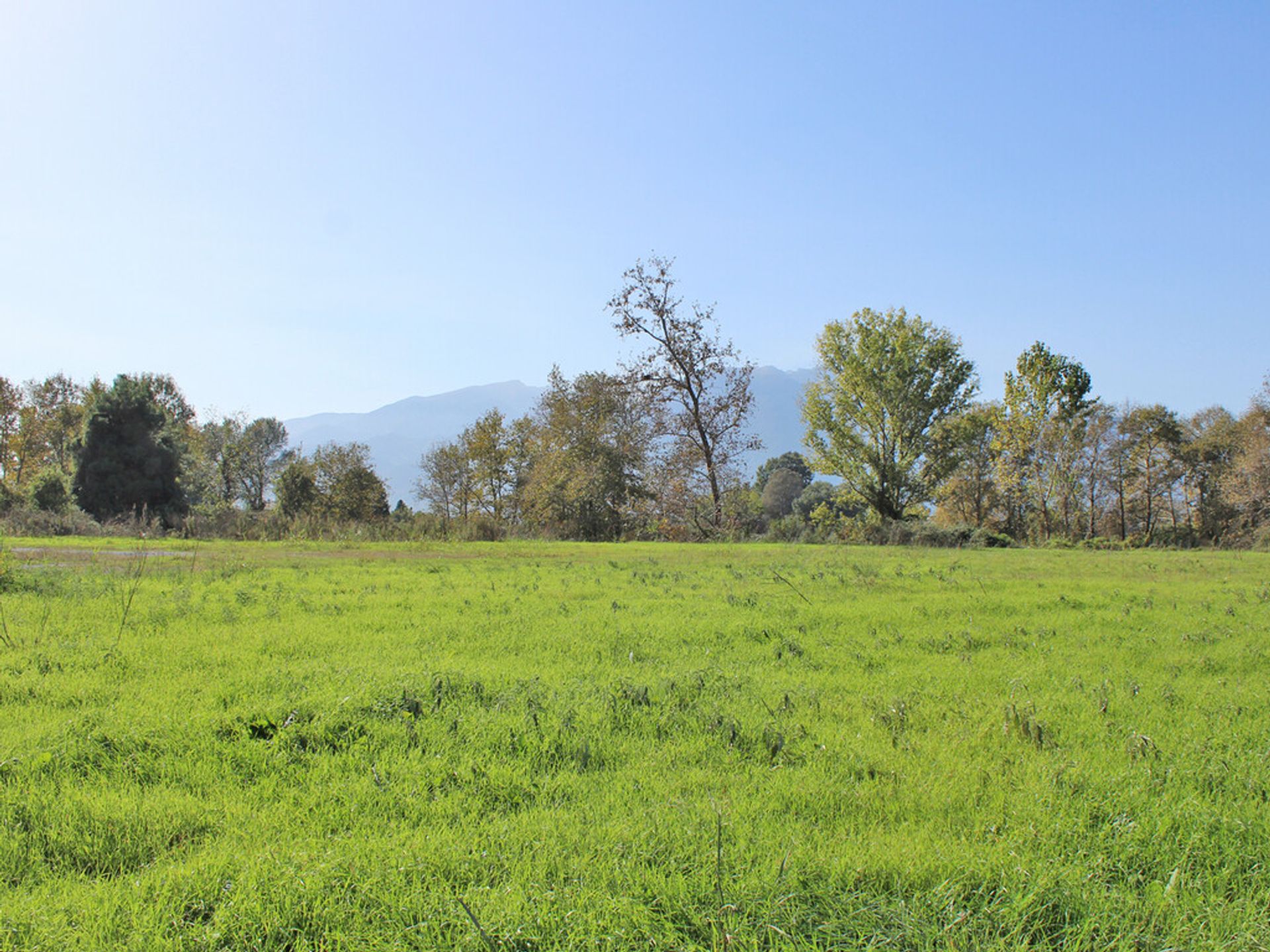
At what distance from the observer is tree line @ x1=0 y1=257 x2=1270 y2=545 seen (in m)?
35.3

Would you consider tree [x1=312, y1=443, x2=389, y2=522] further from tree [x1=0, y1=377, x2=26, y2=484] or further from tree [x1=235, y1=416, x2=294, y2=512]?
tree [x1=0, y1=377, x2=26, y2=484]

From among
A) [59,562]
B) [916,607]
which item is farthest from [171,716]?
[59,562]

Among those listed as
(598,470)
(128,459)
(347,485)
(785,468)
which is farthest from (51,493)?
(785,468)

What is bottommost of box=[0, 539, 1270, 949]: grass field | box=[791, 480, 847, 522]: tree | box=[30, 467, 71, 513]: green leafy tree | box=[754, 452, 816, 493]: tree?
box=[0, 539, 1270, 949]: grass field

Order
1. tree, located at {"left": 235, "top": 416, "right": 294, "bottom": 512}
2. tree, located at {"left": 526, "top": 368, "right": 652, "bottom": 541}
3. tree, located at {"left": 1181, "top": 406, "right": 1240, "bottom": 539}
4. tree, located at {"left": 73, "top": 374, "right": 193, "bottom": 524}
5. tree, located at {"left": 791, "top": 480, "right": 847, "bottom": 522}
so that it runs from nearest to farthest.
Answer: tree, located at {"left": 73, "top": 374, "right": 193, "bottom": 524}
tree, located at {"left": 526, "top": 368, "right": 652, "bottom": 541}
tree, located at {"left": 1181, "top": 406, "right": 1240, "bottom": 539}
tree, located at {"left": 235, "top": 416, "right": 294, "bottom": 512}
tree, located at {"left": 791, "top": 480, "right": 847, "bottom": 522}

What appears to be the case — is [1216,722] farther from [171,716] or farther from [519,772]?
[171,716]

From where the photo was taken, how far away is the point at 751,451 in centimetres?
3603

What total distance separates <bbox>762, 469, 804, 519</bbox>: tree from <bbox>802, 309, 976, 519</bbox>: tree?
47.4m

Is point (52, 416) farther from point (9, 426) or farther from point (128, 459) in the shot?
point (128, 459)

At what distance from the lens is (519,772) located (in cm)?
384

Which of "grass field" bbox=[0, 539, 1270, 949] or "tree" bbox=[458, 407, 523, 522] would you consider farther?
"tree" bbox=[458, 407, 523, 522]

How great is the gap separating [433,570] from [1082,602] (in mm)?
10614

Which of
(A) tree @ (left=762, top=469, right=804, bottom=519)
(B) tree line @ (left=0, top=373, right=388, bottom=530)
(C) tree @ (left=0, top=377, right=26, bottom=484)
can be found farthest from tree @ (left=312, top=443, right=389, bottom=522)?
(A) tree @ (left=762, top=469, right=804, bottom=519)

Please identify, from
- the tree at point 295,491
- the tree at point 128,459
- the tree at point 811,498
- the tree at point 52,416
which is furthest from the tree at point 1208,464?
the tree at point 52,416
